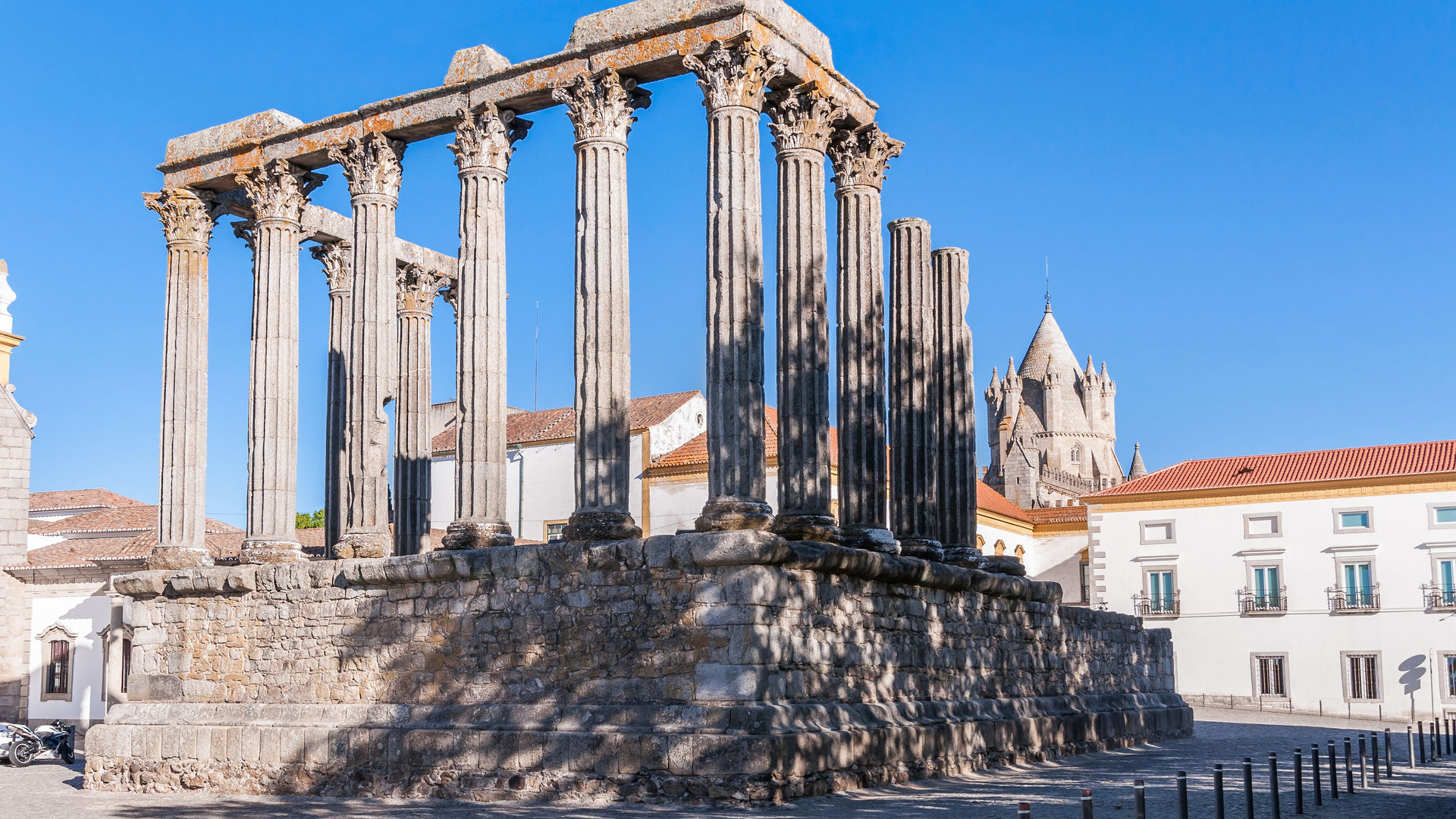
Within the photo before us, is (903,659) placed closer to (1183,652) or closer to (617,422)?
(617,422)

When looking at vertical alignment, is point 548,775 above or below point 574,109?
below

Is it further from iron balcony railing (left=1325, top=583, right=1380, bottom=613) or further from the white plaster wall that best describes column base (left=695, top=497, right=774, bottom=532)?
iron balcony railing (left=1325, top=583, right=1380, bottom=613)

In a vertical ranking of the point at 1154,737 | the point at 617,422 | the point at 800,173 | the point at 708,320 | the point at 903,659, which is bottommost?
the point at 1154,737

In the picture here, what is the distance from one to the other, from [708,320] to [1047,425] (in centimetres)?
8031

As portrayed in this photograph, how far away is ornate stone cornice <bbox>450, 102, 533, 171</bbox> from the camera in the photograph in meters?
17.5

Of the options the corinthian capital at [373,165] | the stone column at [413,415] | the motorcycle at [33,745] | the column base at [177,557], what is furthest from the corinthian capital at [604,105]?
the motorcycle at [33,745]

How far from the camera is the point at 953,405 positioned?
20.6 m

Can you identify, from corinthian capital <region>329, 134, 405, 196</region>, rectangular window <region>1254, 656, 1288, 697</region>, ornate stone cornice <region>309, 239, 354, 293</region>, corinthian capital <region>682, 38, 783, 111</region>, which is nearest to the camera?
corinthian capital <region>682, 38, 783, 111</region>

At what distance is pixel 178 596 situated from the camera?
18828 millimetres

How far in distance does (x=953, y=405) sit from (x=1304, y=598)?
79.6 ft

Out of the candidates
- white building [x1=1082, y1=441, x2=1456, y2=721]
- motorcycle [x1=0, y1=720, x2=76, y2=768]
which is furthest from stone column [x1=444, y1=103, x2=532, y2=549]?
white building [x1=1082, y1=441, x2=1456, y2=721]

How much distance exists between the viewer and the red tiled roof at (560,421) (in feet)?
132

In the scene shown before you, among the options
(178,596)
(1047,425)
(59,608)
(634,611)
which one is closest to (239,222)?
(178,596)

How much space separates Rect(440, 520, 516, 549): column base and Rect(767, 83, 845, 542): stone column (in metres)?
3.17
